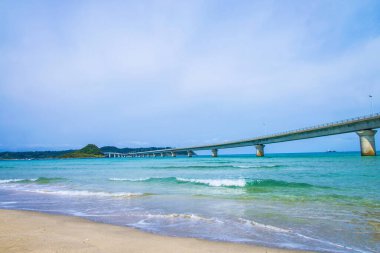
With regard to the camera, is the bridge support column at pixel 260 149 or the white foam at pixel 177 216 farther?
the bridge support column at pixel 260 149

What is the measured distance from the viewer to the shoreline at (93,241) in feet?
17.8

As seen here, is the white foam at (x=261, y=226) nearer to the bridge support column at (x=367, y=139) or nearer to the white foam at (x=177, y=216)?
the white foam at (x=177, y=216)

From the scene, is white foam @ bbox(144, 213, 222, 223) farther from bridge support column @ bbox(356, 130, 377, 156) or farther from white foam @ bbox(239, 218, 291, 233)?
bridge support column @ bbox(356, 130, 377, 156)

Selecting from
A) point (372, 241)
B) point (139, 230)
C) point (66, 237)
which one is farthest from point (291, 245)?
point (66, 237)

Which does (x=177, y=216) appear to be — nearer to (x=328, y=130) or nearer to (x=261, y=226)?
(x=261, y=226)

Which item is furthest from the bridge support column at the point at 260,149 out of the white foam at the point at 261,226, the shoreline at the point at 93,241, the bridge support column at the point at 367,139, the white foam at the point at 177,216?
the shoreline at the point at 93,241

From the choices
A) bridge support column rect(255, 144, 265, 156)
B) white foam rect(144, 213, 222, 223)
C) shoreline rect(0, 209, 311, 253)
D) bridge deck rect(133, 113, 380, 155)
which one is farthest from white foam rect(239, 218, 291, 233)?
bridge support column rect(255, 144, 265, 156)

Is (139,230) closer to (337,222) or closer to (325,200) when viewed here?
(337,222)

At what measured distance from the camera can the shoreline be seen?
17.8 ft

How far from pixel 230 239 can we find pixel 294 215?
3.62 metres

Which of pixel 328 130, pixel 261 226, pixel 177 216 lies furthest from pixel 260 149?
pixel 261 226

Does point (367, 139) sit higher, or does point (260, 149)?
point (367, 139)

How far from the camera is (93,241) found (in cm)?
608

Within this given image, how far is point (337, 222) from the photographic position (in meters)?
7.98
